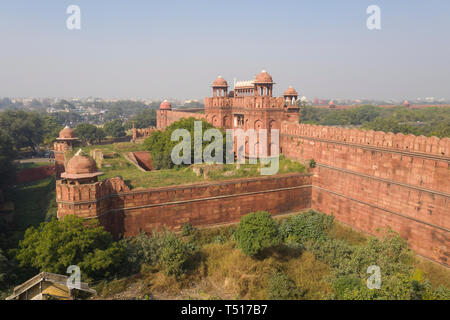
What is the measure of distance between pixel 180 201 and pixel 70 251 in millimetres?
7059

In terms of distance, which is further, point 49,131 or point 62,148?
point 49,131

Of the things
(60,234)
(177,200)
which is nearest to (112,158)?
(177,200)

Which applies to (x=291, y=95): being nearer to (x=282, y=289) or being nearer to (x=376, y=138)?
(x=376, y=138)

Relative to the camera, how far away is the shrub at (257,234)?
615 inches

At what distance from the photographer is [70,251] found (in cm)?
1338

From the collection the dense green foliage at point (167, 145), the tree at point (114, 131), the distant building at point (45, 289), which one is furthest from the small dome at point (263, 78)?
the tree at point (114, 131)

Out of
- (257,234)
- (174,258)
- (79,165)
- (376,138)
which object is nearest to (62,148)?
(79,165)

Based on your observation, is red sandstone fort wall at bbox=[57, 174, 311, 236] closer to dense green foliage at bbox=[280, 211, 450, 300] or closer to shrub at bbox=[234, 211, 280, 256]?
dense green foliage at bbox=[280, 211, 450, 300]

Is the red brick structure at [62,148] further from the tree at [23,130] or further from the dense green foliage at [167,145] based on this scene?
the tree at [23,130]

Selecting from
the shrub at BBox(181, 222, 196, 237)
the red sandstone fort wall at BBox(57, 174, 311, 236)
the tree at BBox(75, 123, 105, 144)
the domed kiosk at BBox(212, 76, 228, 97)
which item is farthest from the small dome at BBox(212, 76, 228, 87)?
the tree at BBox(75, 123, 105, 144)

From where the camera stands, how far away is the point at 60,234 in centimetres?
1358

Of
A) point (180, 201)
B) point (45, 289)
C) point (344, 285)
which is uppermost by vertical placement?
point (180, 201)

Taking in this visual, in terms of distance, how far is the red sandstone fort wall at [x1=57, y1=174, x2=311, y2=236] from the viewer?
1633 centimetres

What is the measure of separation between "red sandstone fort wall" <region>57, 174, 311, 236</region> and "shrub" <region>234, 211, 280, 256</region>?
4.32 meters
